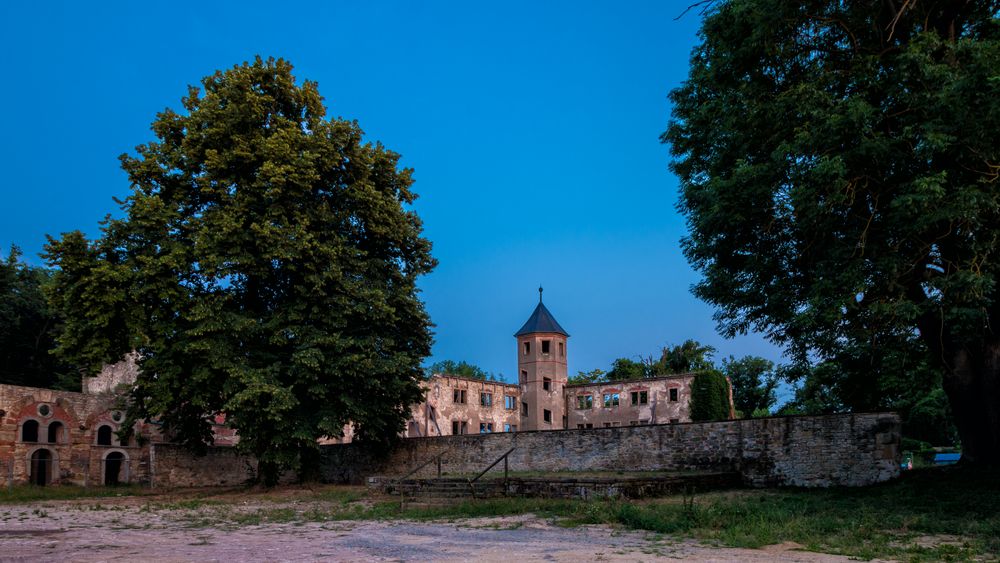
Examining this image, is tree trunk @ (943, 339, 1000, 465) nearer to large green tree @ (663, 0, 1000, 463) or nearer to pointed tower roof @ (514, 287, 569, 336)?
large green tree @ (663, 0, 1000, 463)

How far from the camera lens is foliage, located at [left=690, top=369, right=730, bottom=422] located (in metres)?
46.5

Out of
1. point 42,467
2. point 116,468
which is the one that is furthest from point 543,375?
point 42,467

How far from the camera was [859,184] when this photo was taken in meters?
15.7

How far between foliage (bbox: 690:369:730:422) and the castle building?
1.53 meters

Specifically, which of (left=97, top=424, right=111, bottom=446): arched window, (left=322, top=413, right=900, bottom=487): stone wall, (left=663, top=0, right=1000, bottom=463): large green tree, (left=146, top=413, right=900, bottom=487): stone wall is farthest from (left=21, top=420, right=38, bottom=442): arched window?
(left=663, top=0, right=1000, bottom=463): large green tree

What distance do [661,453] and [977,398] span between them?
9.45 meters

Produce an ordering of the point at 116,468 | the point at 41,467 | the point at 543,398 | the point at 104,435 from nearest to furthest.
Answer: the point at 41,467 < the point at 104,435 < the point at 116,468 < the point at 543,398

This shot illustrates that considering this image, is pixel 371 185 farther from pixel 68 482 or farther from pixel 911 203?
pixel 68 482

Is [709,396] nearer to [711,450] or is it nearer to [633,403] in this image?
[633,403]

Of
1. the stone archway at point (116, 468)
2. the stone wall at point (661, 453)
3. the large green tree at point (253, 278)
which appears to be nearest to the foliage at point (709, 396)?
the stone wall at point (661, 453)

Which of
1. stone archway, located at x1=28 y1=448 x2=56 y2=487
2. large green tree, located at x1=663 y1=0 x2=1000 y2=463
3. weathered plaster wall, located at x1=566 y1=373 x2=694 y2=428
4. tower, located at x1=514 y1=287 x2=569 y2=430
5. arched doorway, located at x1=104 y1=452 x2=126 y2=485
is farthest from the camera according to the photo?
tower, located at x1=514 y1=287 x2=569 y2=430

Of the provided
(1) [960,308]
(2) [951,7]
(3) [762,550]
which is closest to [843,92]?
(2) [951,7]

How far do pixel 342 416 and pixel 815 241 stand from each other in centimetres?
1639

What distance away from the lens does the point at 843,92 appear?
16.5 m
